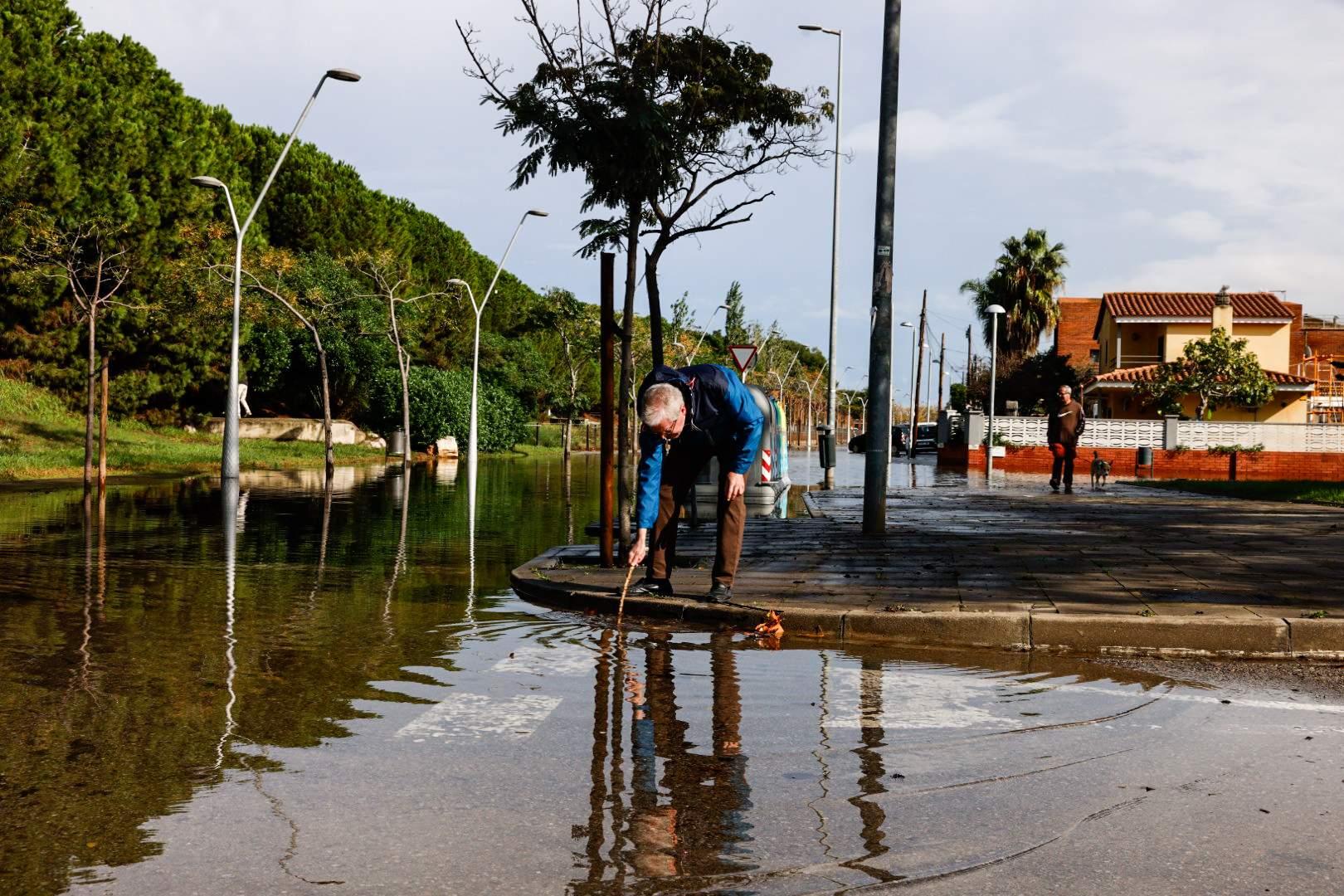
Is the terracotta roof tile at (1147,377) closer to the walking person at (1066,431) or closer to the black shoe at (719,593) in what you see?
→ the walking person at (1066,431)

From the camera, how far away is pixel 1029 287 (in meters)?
64.9

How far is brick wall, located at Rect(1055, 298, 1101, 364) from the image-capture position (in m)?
84.0

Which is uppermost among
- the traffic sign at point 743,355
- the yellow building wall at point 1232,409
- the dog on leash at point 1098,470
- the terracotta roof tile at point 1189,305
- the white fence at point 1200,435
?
the terracotta roof tile at point 1189,305

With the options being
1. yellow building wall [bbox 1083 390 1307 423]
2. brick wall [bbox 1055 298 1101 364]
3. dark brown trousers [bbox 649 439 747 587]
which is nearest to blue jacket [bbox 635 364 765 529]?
dark brown trousers [bbox 649 439 747 587]

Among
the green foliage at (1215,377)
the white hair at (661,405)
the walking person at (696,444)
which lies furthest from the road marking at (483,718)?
the green foliage at (1215,377)

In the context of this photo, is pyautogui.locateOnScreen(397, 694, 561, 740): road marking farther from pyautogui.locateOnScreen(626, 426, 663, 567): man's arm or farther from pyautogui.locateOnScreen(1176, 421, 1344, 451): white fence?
pyautogui.locateOnScreen(1176, 421, 1344, 451): white fence

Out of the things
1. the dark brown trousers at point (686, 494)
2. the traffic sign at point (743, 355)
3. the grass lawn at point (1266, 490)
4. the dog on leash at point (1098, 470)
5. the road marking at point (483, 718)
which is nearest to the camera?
the road marking at point (483, 718)

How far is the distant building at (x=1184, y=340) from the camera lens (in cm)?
5253

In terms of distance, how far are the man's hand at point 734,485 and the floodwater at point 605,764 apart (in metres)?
0.85

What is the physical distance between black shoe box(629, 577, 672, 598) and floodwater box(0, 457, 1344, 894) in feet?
1.98

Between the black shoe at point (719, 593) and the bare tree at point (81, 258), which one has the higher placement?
the bare tree at point (81, 258)

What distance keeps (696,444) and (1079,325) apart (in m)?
81.8

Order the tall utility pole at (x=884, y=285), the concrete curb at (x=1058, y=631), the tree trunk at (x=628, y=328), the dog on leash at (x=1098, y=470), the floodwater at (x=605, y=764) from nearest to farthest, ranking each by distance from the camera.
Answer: the floodwater at (x=605, y=764) → the concrete curb at (x=1058, y=631) → the tree trunk at (x=628, y=328) → the tall utility pole at (x=884, y=285) → the dog on leash at (x=1098, y=470)

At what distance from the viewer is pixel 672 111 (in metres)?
15.1
